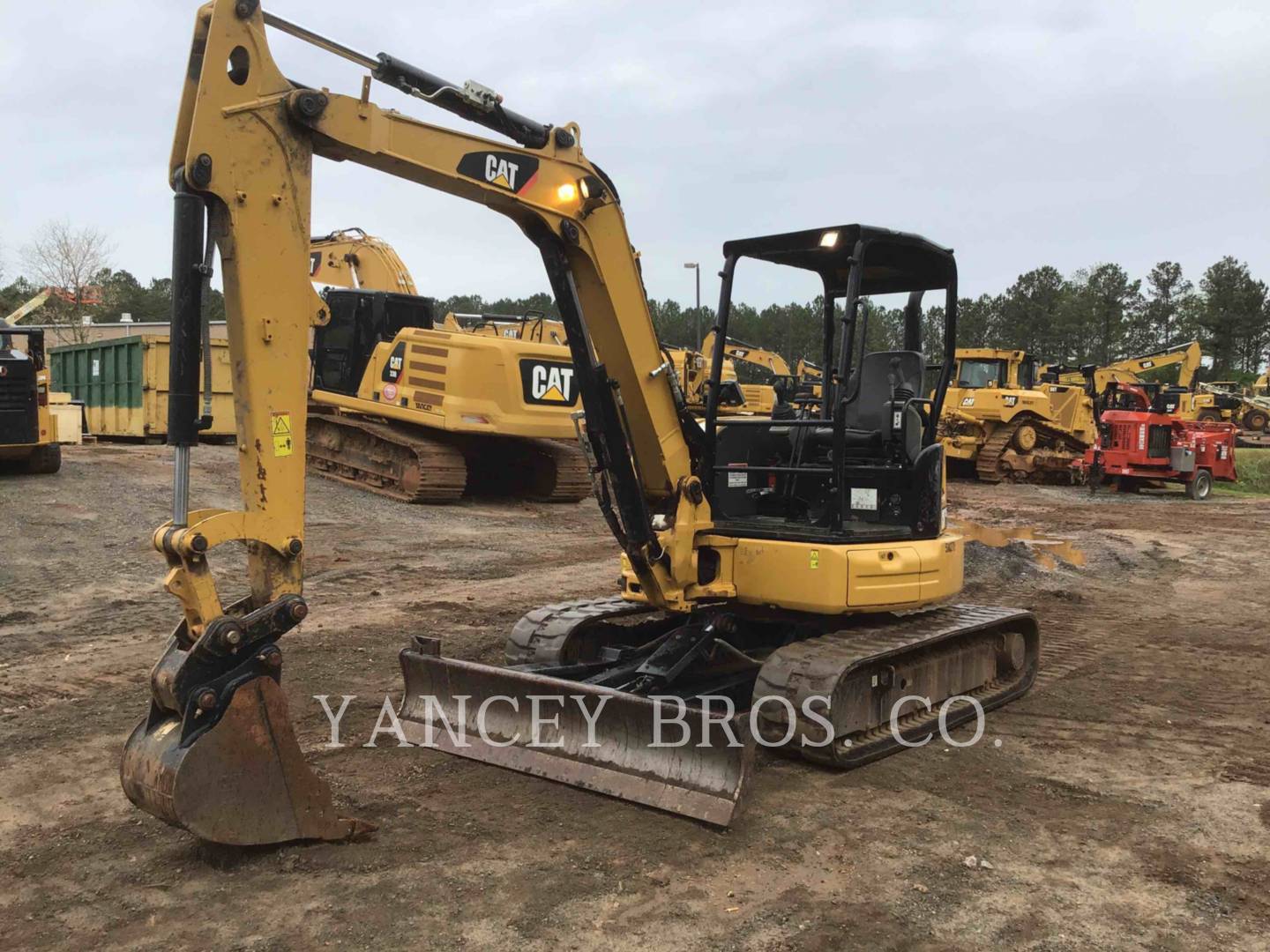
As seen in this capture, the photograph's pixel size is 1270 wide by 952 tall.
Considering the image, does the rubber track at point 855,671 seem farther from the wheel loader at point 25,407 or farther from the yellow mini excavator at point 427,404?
the wheel loader at point 25,407

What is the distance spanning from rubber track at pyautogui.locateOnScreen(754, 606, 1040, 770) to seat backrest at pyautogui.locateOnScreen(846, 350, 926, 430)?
1.15 m

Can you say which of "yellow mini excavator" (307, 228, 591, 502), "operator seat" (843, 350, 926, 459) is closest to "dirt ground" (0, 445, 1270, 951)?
"operator seat" (843, 350, 926, 459)

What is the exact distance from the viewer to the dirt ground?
11.4 ft

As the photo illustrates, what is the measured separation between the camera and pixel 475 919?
3484 millimetres

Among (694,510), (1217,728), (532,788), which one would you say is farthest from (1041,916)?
(1217,728)

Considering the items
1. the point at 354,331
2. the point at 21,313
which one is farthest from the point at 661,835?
the point at 21,313

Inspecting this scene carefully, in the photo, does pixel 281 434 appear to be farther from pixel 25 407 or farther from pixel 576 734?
pixel 25 407

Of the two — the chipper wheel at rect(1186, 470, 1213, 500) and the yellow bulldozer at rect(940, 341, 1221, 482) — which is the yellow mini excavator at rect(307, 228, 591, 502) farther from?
the chipper wheel at rect(1186, 470, 1213, 500)

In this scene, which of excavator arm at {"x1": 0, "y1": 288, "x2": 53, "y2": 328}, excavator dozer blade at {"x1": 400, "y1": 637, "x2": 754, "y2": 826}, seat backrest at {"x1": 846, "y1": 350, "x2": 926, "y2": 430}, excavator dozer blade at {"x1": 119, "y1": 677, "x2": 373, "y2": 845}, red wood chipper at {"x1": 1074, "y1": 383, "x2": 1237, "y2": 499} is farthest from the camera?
red wood chipper at {"x1": 1074, "y1": 383, "x2": 1237, "y2": 499}

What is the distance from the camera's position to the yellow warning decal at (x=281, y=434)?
395 cm

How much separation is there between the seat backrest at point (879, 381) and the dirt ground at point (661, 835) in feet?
6.07

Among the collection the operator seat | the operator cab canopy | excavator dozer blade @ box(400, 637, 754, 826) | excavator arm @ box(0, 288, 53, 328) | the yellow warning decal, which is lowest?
excavator dozer blade @ box(400, 637, 754, 826)

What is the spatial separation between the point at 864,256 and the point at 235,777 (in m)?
3.92

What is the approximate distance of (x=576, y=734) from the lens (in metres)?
4.83
